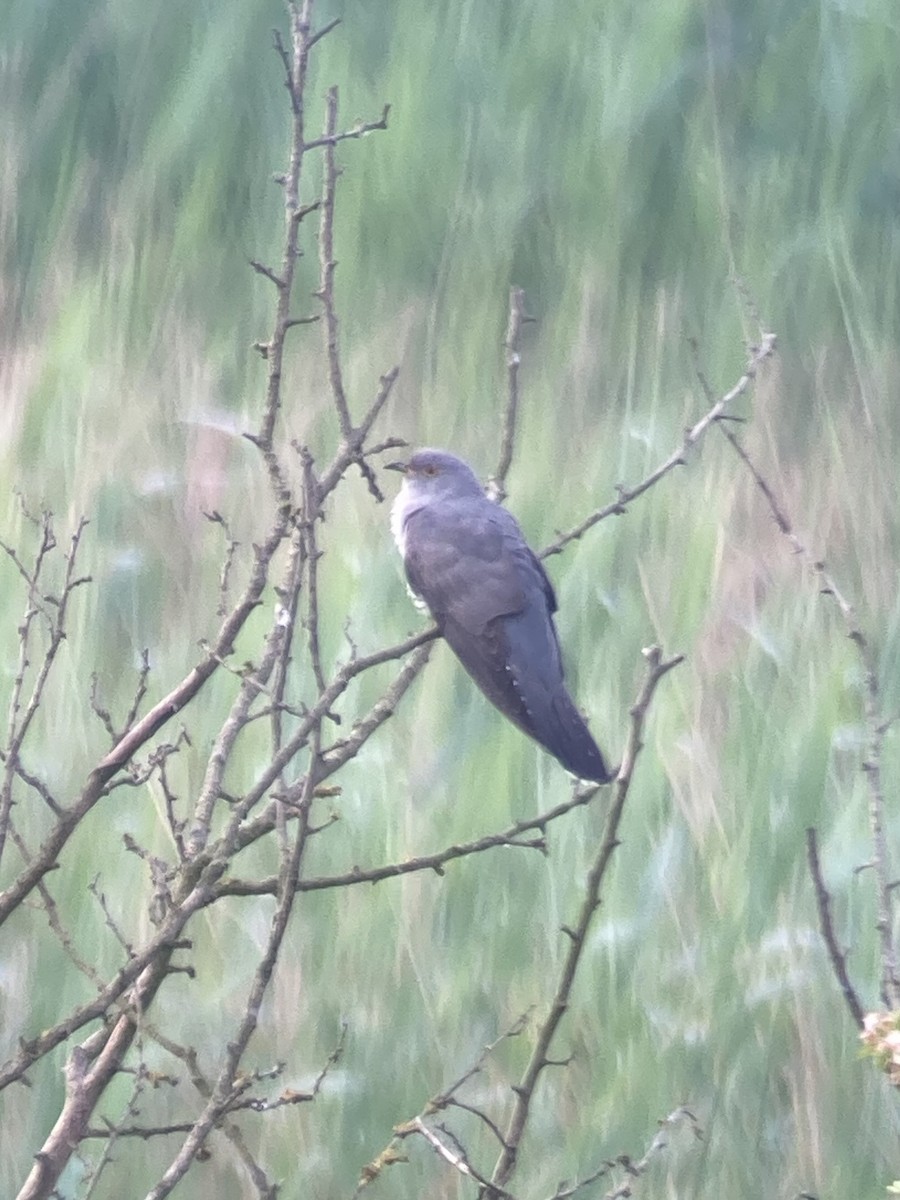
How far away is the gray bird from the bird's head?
11cm

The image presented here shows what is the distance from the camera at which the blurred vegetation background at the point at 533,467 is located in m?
2.85

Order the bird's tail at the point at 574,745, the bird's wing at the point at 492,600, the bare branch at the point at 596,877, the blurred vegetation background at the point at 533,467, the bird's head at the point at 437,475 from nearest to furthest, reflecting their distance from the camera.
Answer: the bare branch at the point at 596,877 → the bird's tail at the point at 574,745 → the bird's wing at the point at 492,600 → the blurred vegetation background at the point at 533,467 → the bird's head at the point at 437,475

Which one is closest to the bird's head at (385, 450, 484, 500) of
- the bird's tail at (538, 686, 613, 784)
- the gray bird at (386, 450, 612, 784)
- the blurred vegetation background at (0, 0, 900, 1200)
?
the gray bird at (386, 450, 612, 784)

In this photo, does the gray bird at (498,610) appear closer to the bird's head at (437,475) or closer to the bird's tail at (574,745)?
the bird's tail at (574,745)

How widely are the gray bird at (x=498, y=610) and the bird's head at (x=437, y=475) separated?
0.11m

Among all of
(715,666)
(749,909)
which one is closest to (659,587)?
(715,666)

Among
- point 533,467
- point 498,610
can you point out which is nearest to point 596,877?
point 498,610

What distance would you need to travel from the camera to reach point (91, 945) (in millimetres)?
2992

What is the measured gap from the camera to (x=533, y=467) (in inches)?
144

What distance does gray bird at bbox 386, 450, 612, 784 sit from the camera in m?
2.60

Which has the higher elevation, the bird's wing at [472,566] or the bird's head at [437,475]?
the bird's head at [437,475]

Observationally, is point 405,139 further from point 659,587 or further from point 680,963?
point 680,963

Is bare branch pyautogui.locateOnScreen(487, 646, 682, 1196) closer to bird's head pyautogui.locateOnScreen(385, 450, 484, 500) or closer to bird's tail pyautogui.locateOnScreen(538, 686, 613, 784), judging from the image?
bird's tail pyautogui.locateOnScreen(538, 686, 613, 784)

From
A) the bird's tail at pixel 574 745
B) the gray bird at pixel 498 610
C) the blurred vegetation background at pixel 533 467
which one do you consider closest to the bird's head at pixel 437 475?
the gray bird at pixel 498 610
